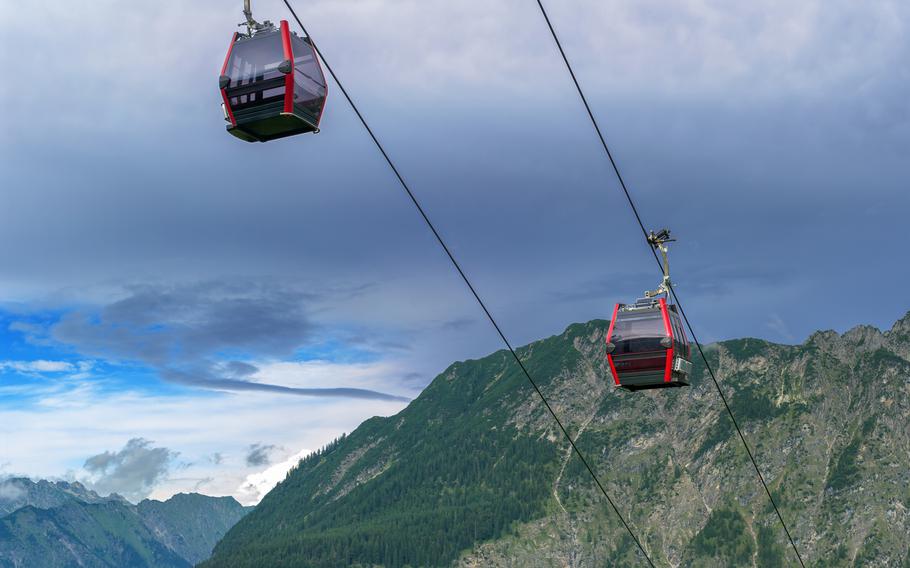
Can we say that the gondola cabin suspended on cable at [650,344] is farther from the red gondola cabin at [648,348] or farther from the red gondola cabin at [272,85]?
the red gondola cabin at [272,85]

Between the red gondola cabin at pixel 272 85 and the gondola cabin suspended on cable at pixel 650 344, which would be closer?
the red gondola cabin at pixel 272 85

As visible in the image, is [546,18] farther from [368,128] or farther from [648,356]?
[648,356]

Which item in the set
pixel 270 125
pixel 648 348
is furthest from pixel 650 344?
pixel 270 125

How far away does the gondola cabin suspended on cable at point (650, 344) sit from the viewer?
51.9m

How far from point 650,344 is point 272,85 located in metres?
24.3

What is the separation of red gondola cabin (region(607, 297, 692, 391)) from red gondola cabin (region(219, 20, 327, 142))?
69.5 feet

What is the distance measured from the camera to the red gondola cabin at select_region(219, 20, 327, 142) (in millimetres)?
35125

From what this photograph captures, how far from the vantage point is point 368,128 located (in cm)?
3189

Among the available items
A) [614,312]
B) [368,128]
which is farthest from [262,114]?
[614,312]

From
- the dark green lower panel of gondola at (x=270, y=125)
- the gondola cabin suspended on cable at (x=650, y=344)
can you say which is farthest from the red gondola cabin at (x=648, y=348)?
the dark green lower panel of gondola at (x=270, y=125)

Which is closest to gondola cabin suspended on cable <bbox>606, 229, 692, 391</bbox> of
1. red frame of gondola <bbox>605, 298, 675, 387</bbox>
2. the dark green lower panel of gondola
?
red frame of gondola <bbox>605, 298, 675, 387</bbox>

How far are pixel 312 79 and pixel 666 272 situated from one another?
22.9m

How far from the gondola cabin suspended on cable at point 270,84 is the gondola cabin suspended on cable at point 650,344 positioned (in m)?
21.2

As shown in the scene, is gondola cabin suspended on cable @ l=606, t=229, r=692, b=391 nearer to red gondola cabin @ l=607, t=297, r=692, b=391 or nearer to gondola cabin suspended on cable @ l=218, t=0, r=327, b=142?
red gondola cabin @ l=607, t=297, r=692, b=391
